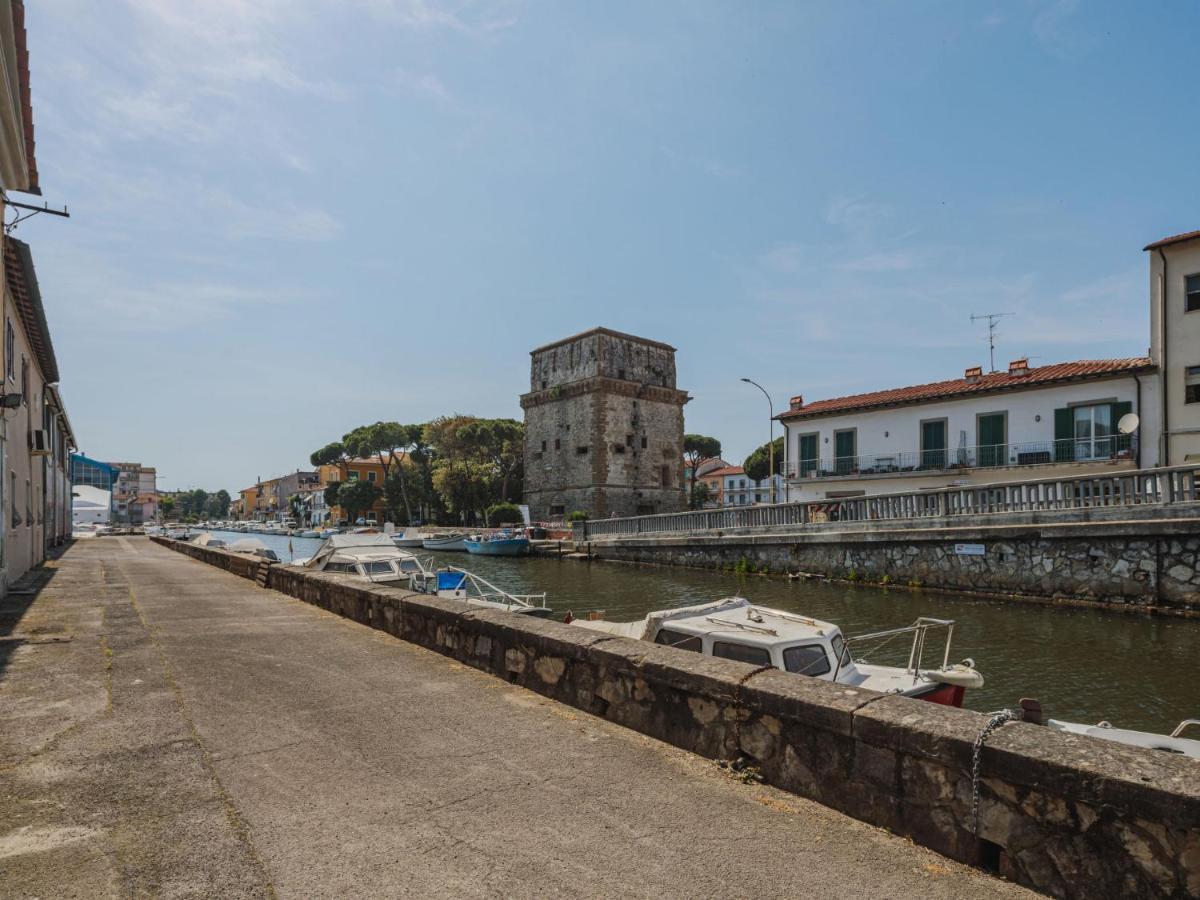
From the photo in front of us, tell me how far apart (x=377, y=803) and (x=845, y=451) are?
111ft

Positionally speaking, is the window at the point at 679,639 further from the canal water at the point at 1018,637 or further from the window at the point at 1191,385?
the window at the point at 1191,385

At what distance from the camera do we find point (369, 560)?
19.0 m

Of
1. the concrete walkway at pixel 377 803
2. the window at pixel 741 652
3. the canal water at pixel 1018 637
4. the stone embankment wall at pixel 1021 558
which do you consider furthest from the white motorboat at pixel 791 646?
Result: the stone embankment wall at pixel 1021 558

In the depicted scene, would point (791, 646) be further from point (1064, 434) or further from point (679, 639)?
point (1064, 434)

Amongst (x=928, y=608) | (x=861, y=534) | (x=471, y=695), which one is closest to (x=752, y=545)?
(x=861, y=534)

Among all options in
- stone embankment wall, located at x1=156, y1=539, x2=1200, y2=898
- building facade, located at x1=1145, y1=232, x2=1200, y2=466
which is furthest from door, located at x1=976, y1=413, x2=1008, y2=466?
stone embankment wall, located at x1=156, y1=539, x2=1200, y2=898

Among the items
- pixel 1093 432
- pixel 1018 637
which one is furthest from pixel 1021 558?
pixel 1093 432

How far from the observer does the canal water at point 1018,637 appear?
10.9 meters

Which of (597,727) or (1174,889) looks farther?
(597,727)

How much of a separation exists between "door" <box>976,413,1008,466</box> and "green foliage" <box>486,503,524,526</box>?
3569 centimetres

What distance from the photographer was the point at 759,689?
396 cm

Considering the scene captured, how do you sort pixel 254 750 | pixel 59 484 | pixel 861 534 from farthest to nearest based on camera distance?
pixel 59 484
pixel 861 534
pixel 254 750

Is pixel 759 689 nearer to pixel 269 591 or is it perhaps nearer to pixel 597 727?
pixel 597 727

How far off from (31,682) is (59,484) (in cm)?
3433
